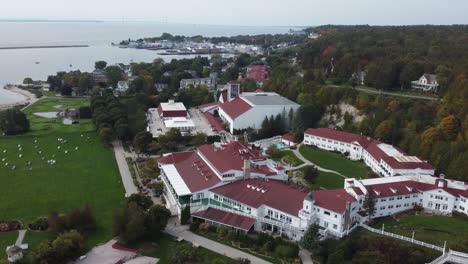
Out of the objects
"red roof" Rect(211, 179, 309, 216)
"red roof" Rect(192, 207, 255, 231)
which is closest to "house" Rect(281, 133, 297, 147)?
"red roof" Rect(211, 179, 309, 216)

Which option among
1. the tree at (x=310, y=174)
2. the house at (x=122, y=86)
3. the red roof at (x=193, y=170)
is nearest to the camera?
the red roof at (x=193, y=170)

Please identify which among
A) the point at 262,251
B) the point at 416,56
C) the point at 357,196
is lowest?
the point at 262,251

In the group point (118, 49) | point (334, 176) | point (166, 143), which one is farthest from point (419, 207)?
point (118, 49)

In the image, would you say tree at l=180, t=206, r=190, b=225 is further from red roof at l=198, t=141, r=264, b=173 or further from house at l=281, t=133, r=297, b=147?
house at l=281, t=133, r=297, b=147

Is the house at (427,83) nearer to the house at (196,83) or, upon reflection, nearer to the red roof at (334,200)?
the red roof at (334,200)

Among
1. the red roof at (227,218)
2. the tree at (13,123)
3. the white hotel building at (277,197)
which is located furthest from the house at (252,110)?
the tree at (13,123)

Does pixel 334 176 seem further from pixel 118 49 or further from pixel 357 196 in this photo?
pixel 118 49

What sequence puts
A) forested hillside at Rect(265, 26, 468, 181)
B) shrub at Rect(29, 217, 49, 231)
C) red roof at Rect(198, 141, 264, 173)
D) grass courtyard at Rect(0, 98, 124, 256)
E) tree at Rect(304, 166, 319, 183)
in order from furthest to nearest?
forested hillside at Rect(265, 26, 468, 181) < tree at Rect(304, 166, 319, 183) < red roof at Rect(198, 141, 264, 173) < grass courtyard at Rect(0, 98, 124, 256) < shrub at Rect(29, 217, 49, 231)
